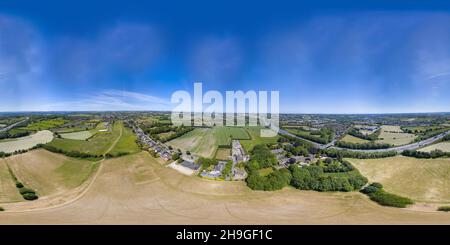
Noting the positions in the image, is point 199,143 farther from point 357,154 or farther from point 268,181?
point 357,154

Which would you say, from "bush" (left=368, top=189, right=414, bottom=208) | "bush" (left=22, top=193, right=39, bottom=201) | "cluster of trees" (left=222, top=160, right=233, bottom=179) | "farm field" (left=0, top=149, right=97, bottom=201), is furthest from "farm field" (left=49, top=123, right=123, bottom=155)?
"bush" (left=368, top=189, right=414, bottom=208)

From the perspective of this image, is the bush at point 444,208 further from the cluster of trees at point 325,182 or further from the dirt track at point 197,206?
the cluster of trees at point 325,182

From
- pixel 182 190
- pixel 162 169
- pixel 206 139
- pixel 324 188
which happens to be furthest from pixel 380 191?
pixel 206 139

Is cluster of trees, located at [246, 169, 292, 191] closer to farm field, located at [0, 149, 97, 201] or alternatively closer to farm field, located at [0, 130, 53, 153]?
farm field, located at [0, 149, 97, 201]

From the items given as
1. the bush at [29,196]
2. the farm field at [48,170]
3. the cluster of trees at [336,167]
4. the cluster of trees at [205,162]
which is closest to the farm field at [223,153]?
the cluster of trees at [205,162]

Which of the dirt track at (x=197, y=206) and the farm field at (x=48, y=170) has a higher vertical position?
the farm field at (x=48, y=170)

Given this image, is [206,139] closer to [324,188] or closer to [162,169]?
[162,169]
